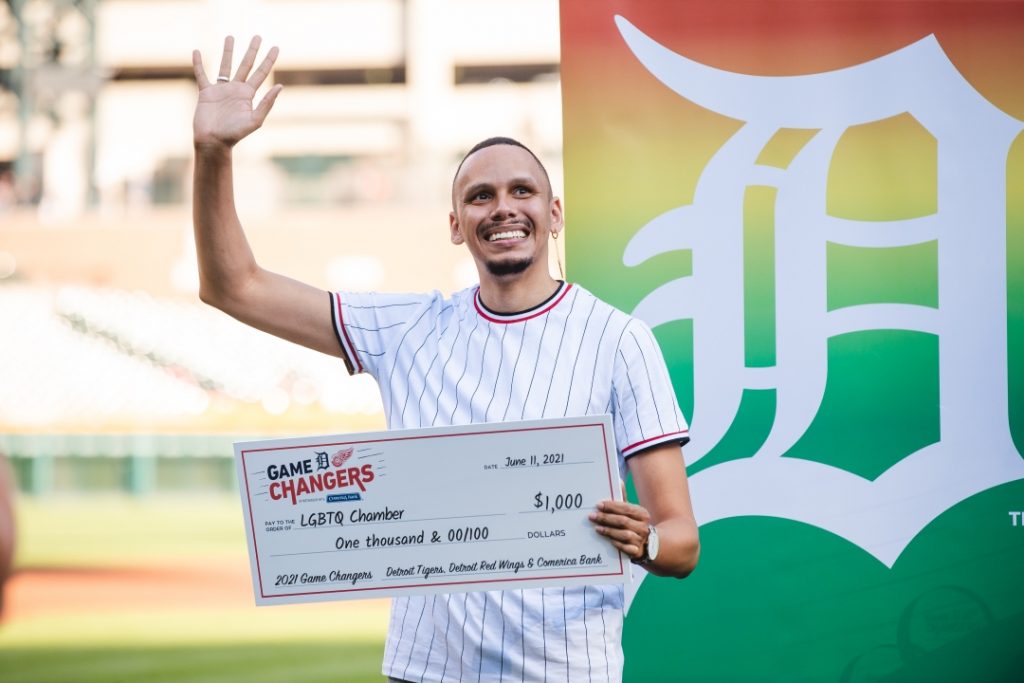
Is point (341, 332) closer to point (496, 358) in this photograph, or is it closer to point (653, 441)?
point (496, 358)

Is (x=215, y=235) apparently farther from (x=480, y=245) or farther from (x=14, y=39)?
(x=14, y=39)

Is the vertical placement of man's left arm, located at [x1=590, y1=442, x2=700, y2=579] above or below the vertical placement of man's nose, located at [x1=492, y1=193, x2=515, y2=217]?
below

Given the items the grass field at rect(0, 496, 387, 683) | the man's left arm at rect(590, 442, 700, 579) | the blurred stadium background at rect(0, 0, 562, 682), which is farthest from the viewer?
the blurred stadium background at rect(0, 0, 562, 682)

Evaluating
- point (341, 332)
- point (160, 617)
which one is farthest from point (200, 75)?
point (160, 617)

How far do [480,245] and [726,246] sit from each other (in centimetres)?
90

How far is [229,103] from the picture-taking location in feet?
7.26

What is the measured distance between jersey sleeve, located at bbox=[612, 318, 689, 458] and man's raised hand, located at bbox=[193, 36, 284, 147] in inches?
31.3

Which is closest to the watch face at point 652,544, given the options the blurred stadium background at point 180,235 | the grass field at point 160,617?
the grass field at point 160,617

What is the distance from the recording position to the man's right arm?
2.17m

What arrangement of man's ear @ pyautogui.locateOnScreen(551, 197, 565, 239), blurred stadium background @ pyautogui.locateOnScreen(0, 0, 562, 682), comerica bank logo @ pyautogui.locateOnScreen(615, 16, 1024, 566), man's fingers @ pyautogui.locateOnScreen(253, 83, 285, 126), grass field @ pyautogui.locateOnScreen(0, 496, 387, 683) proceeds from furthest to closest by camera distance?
blurred stadium background @ pyautogui.locateOnScreen(0, 0, 562, 682)
grass field @ pyautogui.locateOnScreen(0, 496, 387, 683)
comerica bank logo @ pyautogui.locateOnScreen(615, 16, 1024, 566)
man's ear @ pyautogui.locateOnScreen(551, 197, 565, 239)
man's fingers @ pyautogui.locateOnScreen(253, 83, 285, 126)

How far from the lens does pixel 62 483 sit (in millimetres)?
13258

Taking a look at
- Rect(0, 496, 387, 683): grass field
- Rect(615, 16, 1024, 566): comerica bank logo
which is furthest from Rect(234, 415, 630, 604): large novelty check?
Rect(0, 496, 387, 683): grass field

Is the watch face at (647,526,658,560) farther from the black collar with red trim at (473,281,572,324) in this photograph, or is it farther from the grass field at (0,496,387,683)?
the grass field at (0,496,387,683)

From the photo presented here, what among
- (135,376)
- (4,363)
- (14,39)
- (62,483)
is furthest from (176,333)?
(14,39)
